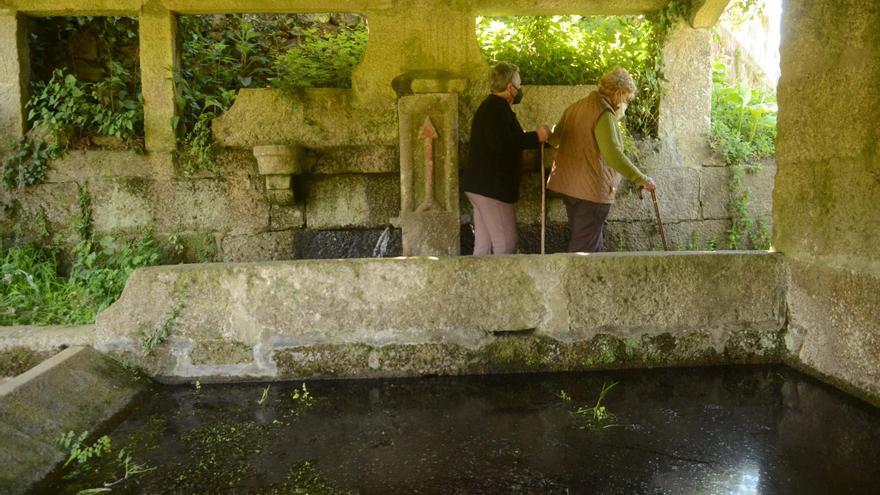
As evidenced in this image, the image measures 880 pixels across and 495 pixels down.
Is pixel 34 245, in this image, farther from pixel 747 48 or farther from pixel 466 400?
pixel 747 48

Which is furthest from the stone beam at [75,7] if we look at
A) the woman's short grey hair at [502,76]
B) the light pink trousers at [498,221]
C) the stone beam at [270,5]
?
the light pink trousers at [498,221]

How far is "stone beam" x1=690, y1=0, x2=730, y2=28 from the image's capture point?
16.3ft

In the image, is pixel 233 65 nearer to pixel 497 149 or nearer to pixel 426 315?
pixel 497 149

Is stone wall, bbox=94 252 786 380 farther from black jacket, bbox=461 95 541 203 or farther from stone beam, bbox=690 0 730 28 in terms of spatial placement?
stone beam, bbox=690 0 730 28

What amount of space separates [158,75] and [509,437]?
427cm

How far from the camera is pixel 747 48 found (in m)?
8.29

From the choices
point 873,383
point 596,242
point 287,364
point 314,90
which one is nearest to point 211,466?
point 287,364

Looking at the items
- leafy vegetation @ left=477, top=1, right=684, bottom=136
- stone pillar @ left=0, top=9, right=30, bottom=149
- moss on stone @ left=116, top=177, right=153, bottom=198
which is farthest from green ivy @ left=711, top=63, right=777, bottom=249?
stone pillar @ left=0, top=9, right=30, bottom=149

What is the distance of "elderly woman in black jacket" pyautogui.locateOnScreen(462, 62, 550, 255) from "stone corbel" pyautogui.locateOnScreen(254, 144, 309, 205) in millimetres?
1428

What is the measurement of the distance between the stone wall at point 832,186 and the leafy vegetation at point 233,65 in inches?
138

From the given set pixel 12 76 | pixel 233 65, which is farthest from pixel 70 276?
pixel 233 65

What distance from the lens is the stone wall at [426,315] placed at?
111 inches

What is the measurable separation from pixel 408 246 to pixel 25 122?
3290mm

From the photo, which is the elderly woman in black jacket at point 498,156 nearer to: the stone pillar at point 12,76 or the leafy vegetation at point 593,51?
the leafy vegetation at point 593,51
